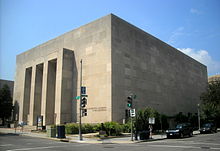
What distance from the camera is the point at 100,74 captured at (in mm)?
38375

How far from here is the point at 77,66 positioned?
141 ft

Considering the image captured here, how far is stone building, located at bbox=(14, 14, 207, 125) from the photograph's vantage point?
124 feet

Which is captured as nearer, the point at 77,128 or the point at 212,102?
the point at 77,128

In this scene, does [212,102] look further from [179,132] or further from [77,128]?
[77,128]

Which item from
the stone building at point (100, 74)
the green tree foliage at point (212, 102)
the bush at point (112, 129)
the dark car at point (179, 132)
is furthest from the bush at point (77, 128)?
the green tree foliage at point (212, 102)

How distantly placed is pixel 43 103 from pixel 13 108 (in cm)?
1388

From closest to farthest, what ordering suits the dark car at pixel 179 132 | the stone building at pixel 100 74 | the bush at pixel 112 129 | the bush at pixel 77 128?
the dark car at pixel 179 132 → the bush at pixel 112 129 → the bush at pixel 77 128 → the stone building at pixel 100 74


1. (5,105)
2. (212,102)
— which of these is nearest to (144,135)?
(212,102)

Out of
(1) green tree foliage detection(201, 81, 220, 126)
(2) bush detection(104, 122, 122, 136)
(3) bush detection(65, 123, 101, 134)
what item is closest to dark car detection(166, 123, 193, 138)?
(2) bush detection(104, 122, 122, 136)

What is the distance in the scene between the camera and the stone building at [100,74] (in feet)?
124

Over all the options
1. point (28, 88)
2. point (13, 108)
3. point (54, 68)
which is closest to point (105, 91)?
point (54, 68)

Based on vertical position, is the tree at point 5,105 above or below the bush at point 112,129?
above

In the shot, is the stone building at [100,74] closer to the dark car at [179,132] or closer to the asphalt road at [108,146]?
the dark car at [179,132]

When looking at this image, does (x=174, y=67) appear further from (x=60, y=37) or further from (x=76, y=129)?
(x=76, y=129)
